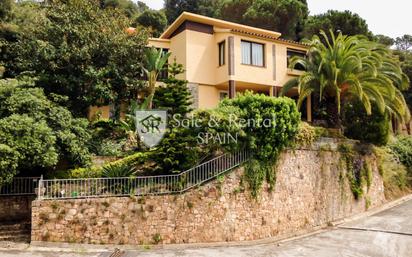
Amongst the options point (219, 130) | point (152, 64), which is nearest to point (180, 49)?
point (152, 64)

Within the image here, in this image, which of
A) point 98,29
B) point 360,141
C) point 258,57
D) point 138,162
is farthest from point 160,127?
point 360,141

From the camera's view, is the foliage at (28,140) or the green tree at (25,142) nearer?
the green tree at (25,142)

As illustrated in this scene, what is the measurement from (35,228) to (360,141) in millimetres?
18433

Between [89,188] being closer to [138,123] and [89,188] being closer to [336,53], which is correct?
[138,123]

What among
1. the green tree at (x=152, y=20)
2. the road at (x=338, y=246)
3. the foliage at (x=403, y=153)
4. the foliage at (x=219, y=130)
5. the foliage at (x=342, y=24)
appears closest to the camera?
the road at (x=338, y=246)

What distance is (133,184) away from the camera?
14.7 meters

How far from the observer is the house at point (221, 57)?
2280 cm

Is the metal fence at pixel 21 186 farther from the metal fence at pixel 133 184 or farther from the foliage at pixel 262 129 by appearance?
the foliage at pixel 262 129

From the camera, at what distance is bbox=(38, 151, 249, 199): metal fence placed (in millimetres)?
14000

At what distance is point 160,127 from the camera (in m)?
18.6

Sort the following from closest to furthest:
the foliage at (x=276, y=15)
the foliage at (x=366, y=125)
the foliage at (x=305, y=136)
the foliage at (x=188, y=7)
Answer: the foliage at (x=305, y=136), the foliage at (x=366, y=125), the foliage at (x=276, y=15), the foliage at (x=188, y=7)

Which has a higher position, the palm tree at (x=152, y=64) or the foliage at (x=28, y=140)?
the palm tree at (x=152, y=64)

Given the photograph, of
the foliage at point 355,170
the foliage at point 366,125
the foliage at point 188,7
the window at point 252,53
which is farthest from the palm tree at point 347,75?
the foliage at point 188,7

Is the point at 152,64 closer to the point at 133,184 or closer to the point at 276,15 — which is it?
the point at 133,184
